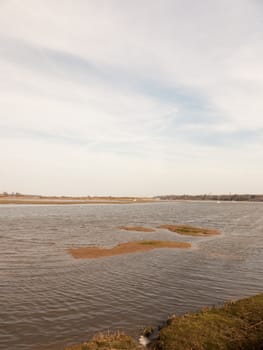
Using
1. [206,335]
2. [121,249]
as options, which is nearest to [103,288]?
[206,335]

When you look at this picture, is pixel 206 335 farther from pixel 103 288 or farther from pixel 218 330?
pixel 103 288

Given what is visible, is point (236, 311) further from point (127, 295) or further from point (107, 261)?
point (107, 261)

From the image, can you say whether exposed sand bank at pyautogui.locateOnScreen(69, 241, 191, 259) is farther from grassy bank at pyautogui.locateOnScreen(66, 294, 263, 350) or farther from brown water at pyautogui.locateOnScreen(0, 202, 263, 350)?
grassy bank at pyautogui.locateOnScreen(66, 294, 263, 350)

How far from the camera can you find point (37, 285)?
20188mm

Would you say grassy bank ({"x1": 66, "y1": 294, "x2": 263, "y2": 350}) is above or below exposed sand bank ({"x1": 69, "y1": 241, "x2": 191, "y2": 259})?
above

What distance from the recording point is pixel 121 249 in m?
34.1

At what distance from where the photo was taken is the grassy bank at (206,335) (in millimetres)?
11508

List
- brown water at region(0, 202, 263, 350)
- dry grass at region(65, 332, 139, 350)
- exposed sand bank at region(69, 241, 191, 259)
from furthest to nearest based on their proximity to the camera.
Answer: exposed sand bank at region(69, 241, 191, 259) < brown water at region(0, 202, 263, 350) < dry grass at region(65, 332, 139, 350)

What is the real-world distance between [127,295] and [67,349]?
7.50 meters

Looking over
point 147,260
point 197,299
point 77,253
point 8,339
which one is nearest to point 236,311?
point 197,299

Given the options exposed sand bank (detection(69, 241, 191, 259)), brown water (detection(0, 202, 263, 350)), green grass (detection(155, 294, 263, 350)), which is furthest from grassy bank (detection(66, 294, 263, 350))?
exposed sand bank (detection(69, 241, 191, 259))

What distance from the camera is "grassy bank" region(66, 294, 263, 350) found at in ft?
37.8

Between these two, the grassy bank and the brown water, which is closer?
the grassy bank

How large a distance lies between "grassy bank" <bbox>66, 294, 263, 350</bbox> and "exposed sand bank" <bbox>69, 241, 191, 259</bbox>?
1732 cm
